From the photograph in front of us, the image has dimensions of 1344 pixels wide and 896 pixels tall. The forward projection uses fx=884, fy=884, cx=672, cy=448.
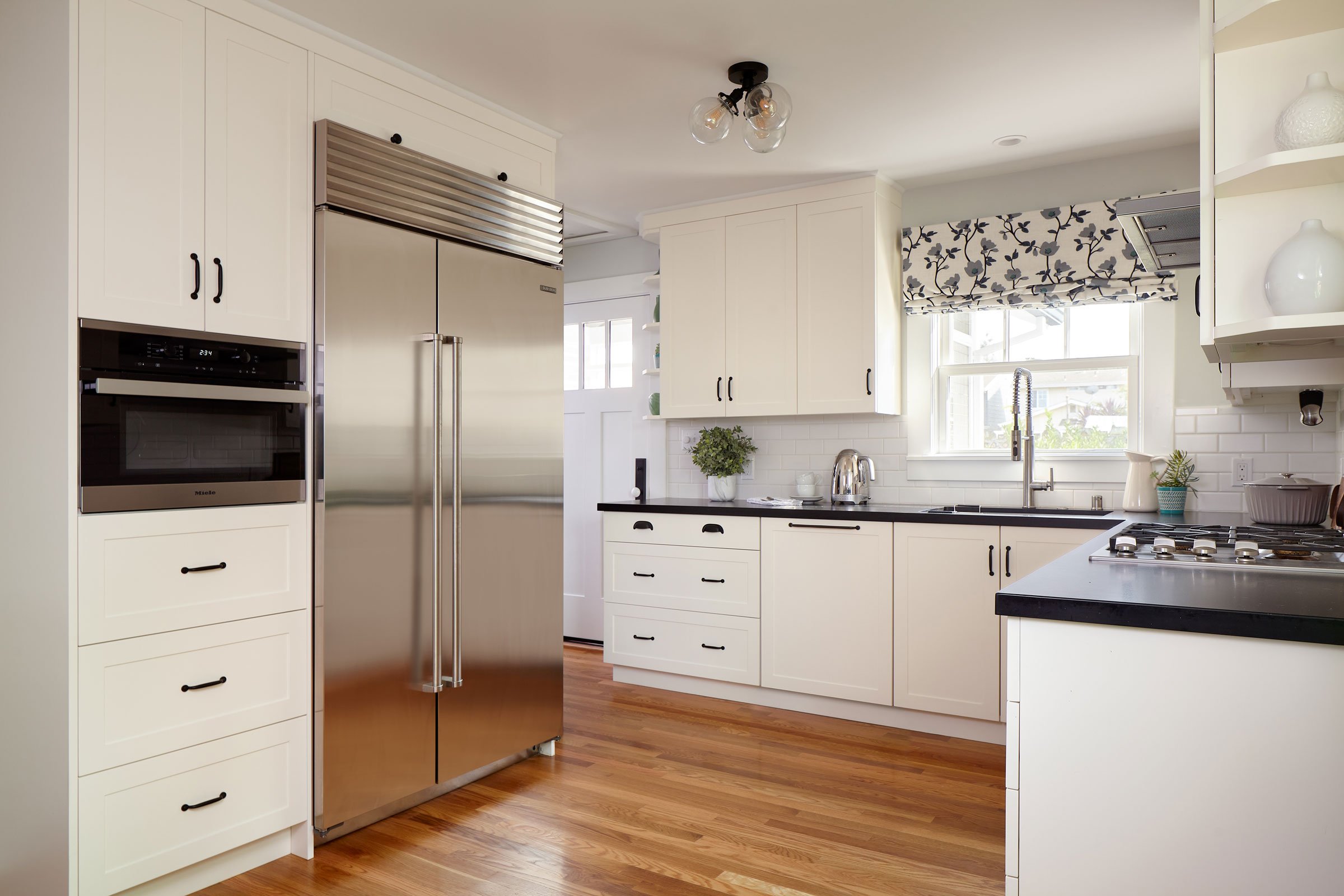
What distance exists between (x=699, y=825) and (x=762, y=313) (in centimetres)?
249

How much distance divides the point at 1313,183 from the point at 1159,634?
96 centimetres

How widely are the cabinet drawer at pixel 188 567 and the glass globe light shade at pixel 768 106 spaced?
5.91 feet

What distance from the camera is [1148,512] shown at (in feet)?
12.1

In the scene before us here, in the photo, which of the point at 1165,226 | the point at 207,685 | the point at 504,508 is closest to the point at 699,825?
the point at 504,508

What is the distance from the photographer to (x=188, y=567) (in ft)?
7.46

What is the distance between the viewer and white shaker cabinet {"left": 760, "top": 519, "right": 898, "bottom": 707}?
3770 millimetres

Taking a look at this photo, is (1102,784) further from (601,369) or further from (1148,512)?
(601,369)

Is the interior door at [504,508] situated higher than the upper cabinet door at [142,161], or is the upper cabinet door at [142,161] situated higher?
the upper cabinet door at [142,161]

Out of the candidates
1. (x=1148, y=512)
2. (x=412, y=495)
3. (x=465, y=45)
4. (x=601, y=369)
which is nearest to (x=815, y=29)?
(x=465, y=45)

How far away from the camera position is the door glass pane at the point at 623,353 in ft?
17.5

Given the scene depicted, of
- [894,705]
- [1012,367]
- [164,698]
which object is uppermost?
[1012,367]

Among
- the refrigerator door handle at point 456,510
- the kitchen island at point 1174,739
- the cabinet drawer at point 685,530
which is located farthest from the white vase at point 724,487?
the kitchen island at point 1174,739

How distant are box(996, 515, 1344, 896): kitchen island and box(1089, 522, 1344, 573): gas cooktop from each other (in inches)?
10.5

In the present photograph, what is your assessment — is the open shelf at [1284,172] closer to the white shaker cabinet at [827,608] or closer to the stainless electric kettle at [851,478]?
the white shaker cabinet at [827,608]
